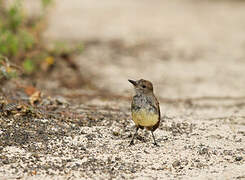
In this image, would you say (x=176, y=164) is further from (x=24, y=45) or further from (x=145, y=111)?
(x=24, y=45)

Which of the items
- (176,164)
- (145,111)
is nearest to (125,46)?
(145,111)

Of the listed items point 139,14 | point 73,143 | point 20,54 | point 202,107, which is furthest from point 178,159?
point 139,14

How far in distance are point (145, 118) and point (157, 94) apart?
3.04 meters

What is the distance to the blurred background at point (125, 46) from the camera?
7.82 meters

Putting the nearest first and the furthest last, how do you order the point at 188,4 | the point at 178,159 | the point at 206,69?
the point at 178,159 → the point at 206,69 → the point at 188,4

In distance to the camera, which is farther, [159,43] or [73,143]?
[159,43]

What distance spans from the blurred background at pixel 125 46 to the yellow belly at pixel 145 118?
1991mm

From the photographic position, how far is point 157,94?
778 cm

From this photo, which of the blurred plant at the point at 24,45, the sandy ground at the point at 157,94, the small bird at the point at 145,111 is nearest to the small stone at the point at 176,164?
the sandy ground at the point at 157,94

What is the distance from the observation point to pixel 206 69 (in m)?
9.20

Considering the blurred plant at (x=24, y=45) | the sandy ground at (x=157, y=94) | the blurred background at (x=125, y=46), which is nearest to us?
the sandy ground at (x=157, y=94)

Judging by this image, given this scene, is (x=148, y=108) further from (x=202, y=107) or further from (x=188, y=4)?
(x=188, y=4)

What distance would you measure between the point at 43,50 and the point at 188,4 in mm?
6752

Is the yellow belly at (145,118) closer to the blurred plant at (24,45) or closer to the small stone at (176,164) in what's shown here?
the small stone at (176,164)
